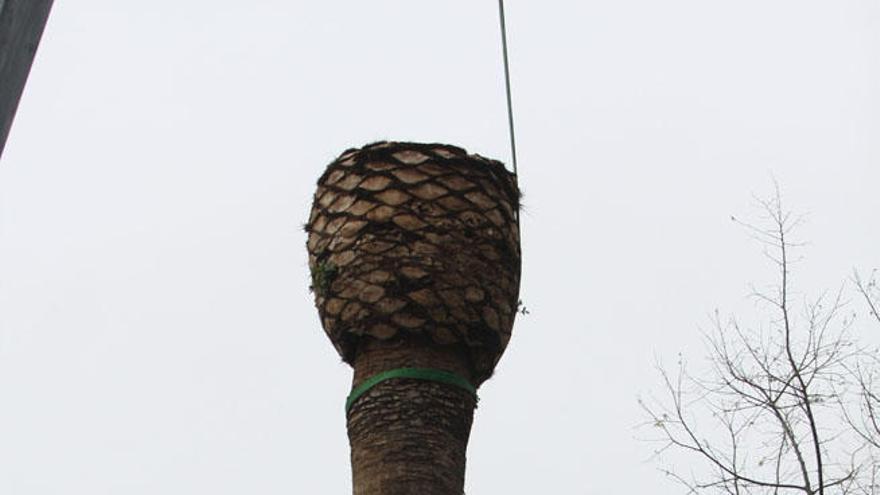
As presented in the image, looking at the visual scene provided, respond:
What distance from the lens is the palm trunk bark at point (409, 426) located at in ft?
8.41

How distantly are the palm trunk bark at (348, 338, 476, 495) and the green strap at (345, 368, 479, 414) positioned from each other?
12mm

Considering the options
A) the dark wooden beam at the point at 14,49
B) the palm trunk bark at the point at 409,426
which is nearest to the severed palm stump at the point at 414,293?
the palm trunk bark at the point at 409,426

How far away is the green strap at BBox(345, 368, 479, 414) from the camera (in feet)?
8.85

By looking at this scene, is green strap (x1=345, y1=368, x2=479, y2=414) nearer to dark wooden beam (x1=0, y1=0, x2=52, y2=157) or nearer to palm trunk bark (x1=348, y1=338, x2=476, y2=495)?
palm trunk bark (x1=348, y1=338, x2=476, y2=495)

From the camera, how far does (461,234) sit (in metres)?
2.85

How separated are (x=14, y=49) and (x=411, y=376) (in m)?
1.34

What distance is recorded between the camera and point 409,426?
261cm

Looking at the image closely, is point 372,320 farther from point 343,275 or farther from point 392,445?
point 392,445

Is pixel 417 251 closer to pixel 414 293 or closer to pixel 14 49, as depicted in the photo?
pixel 414 293

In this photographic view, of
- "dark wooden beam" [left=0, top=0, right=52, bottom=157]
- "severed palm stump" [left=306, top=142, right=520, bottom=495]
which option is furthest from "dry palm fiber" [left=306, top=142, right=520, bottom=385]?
"dark wooden beam" [left=0, top=0, right=52, bottom=157]

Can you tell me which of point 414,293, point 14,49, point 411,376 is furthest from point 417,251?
point 14,49

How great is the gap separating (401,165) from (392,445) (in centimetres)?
73

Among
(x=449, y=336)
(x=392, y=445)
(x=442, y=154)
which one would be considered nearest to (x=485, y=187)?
(x=442, y=154)

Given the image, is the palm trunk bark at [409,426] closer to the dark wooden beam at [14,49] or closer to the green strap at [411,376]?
the green strap at [411,376]
